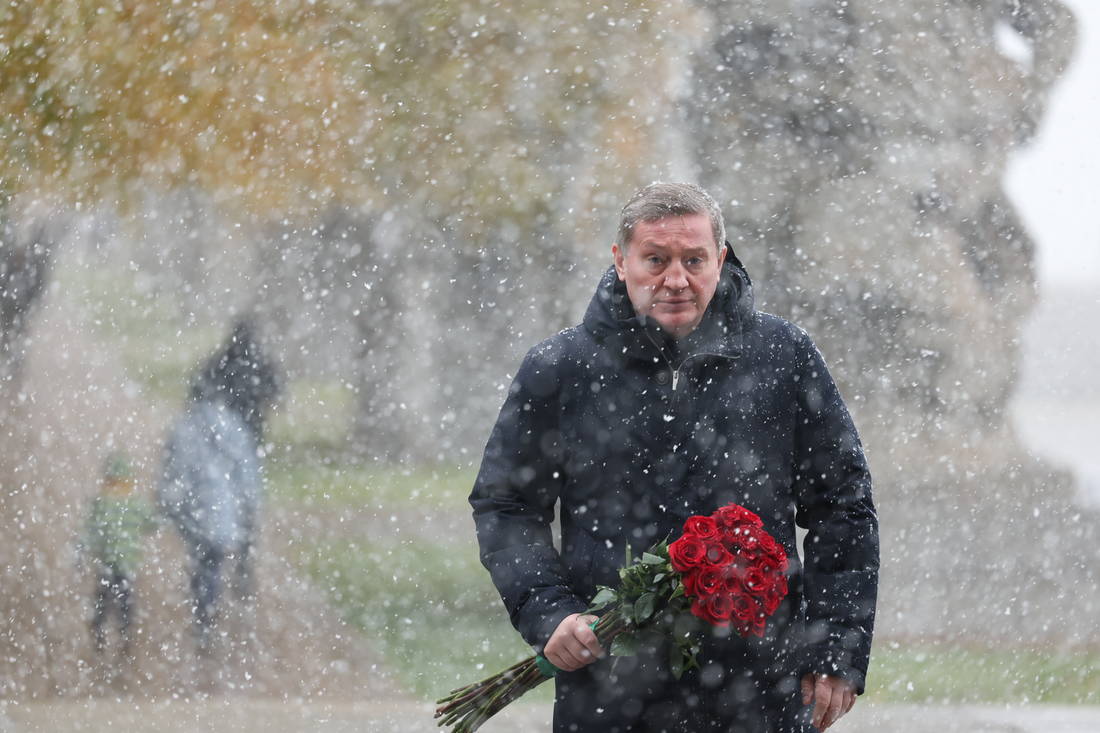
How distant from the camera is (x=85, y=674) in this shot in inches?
257

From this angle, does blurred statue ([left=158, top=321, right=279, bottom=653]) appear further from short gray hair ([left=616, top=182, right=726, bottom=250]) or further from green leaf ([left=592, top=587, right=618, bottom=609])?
short gray hair ([left=616, top=182, right=726, bottom=250])

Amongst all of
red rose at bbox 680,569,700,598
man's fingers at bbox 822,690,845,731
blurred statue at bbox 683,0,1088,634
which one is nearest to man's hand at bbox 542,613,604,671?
red rose at bbox 680,569,700,598

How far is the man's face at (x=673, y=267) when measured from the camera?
221 centimetres

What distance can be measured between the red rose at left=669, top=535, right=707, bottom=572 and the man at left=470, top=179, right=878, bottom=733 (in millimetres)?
157

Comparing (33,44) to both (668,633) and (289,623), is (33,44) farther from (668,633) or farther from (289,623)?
(668,633)

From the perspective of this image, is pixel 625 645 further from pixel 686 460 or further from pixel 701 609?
pixel 686 460

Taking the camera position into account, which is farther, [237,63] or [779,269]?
[779,269]

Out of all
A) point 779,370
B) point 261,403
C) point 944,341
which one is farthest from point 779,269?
point 779,370

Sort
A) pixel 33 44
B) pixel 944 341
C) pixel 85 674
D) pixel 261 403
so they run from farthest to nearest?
pixel 261 403, pixel 944 341, pixel 33 44, pixel 85 674

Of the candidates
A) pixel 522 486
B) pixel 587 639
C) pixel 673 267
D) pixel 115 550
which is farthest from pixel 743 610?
pixel 115 550

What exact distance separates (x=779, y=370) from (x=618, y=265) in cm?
32

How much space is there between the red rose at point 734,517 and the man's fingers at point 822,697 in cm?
32

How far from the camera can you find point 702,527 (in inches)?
84.4

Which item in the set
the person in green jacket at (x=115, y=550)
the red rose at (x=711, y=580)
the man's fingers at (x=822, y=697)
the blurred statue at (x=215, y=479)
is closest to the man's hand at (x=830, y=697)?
the man's fingers at (x=822, y=697)
